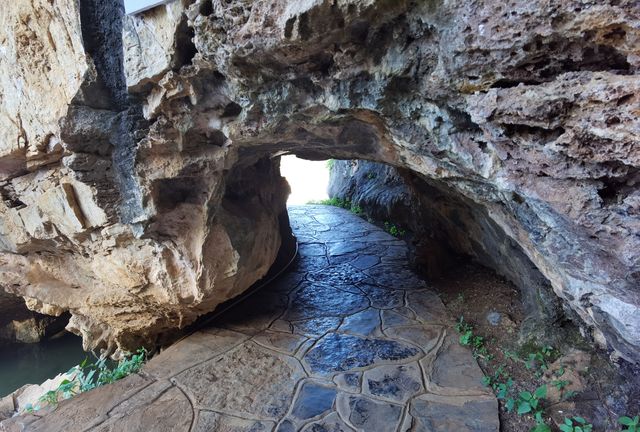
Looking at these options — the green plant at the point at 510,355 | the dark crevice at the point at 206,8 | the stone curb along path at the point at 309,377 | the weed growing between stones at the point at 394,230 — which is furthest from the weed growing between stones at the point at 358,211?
the dark crevice at the point at 206,8

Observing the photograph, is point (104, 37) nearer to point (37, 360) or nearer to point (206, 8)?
point (206, 8)

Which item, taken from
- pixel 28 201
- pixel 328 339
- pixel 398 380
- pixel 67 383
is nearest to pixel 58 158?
pixel 28 201

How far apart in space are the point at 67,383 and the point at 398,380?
388 centimetres

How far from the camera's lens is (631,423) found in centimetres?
255

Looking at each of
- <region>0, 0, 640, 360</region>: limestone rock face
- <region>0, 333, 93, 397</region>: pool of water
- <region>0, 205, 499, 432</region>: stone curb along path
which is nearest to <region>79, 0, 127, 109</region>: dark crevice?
<region>0, 0, 640, 360</region>: limestone rock face

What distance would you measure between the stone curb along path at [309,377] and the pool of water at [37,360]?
3828 mm

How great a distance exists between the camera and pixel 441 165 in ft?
8.95

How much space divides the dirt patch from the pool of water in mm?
6984

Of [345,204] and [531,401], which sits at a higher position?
[531,401]

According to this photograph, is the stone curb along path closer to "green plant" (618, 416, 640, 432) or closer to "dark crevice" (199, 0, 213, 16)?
"green plant" (618, 416, 640, 432)

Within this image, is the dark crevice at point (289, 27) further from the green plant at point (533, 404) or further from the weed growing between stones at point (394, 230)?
the weed growing between stones at point (394, 230)

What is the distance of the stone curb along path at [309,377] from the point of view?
3279 millimetres

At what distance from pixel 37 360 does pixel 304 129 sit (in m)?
8.50

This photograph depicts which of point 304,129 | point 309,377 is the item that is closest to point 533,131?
point 304,129
